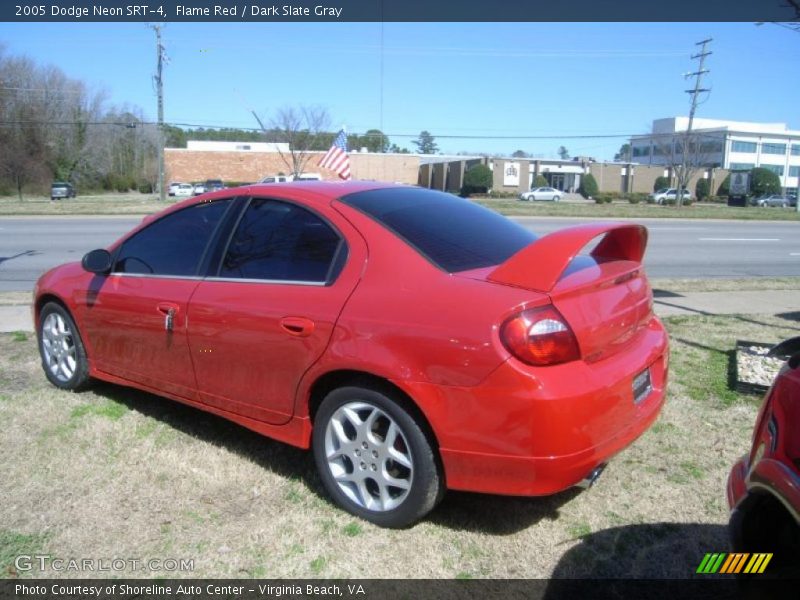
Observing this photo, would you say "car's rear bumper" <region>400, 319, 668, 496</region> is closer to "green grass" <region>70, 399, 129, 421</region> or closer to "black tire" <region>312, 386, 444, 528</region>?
"black tire" <region>312, 386, 444, 528</region>

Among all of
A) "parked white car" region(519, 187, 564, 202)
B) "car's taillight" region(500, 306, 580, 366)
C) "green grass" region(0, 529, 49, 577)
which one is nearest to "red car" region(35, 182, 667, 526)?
"car's taillight" region(500, 306, 580, 366)

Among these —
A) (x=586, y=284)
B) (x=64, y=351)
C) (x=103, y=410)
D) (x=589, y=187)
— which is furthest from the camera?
(x=589, y=187)

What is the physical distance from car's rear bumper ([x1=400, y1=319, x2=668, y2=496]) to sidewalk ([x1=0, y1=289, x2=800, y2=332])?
5.20 metres

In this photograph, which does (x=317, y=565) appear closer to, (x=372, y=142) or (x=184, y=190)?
(x=184, y=190)

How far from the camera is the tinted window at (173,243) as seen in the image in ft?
13.0

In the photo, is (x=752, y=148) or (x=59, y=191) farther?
A: (x=752, y=148)

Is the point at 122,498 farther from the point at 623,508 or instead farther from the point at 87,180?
the point at 87,180

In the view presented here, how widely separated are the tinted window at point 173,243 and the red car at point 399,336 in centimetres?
2

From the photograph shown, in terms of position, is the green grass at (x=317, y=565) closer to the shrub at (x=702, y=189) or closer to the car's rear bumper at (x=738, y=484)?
the car's rear bumper at (x=738, y=484)

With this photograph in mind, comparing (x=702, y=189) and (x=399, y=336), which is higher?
(x=399, y=336)

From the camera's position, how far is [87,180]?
6712cm

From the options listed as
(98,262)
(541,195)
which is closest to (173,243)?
(98,262)

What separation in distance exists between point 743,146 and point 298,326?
4144 inches

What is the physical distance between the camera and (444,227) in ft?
11.4
